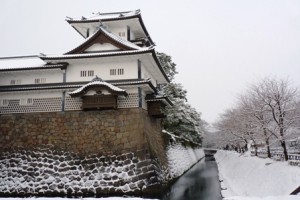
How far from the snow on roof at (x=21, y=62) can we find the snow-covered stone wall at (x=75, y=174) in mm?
6250

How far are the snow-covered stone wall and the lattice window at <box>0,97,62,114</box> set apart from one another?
2.70 metres

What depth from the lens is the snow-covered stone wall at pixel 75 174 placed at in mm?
14227

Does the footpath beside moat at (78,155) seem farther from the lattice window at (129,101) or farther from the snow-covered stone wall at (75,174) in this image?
the lattice window at (129,101)

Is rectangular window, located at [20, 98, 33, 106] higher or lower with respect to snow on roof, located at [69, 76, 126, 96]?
lower

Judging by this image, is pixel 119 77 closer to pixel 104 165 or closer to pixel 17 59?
pixel 104 165

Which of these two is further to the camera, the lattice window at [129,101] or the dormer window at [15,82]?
the dormer window at [15,82]

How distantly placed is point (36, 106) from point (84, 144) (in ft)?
14.9

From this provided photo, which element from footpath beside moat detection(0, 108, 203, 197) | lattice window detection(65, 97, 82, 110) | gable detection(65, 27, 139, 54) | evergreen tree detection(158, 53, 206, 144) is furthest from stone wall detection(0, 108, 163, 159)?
evergreen tree detection(158, 53, 206, 144)

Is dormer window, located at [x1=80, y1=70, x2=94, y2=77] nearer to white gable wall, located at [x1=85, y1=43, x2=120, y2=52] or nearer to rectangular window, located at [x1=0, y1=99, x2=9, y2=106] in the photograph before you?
white gable wall, located at [x1=85, y1=43, x2=120, y2=52]

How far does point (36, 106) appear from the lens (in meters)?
16.9

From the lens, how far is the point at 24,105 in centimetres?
1700

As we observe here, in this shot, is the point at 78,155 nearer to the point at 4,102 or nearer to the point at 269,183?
the point at 4,102

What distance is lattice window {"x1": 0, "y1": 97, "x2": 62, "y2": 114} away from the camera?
16656 mm

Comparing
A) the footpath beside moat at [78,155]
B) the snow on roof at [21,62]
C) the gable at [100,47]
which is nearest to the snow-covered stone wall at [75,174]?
the footpath beside moat at [78,155]
